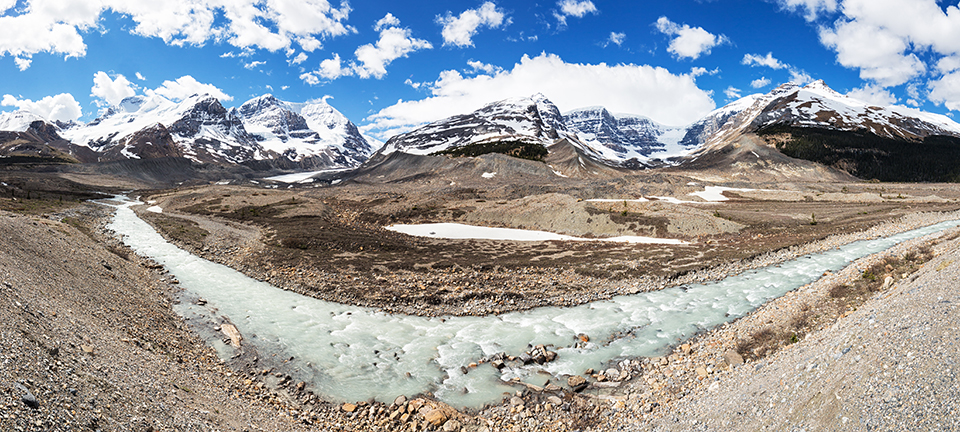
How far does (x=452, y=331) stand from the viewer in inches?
819

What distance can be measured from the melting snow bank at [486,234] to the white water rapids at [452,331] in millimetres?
16069

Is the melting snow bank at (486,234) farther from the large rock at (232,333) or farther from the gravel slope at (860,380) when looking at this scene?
the gravel slope at (860,380)

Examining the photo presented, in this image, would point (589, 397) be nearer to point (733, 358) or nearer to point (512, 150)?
point (733, 358)

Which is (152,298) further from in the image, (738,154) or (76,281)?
(738,154)

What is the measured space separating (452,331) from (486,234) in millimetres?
31561

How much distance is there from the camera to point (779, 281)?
1064 inches

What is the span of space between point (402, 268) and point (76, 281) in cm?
1864

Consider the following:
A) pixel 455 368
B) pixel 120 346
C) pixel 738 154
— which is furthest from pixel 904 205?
pixel 738 154

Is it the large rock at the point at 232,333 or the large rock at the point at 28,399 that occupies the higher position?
the large rock at the point at 28,399

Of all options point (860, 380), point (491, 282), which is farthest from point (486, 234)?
point (860, 380)

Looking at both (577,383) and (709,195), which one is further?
(709,195)

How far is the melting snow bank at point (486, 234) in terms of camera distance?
46006mm

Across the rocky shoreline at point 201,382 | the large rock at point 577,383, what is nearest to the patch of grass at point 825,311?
the rocky shoreline at point 201,382

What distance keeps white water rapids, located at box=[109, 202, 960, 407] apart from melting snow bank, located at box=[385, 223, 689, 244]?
16.1 meters
